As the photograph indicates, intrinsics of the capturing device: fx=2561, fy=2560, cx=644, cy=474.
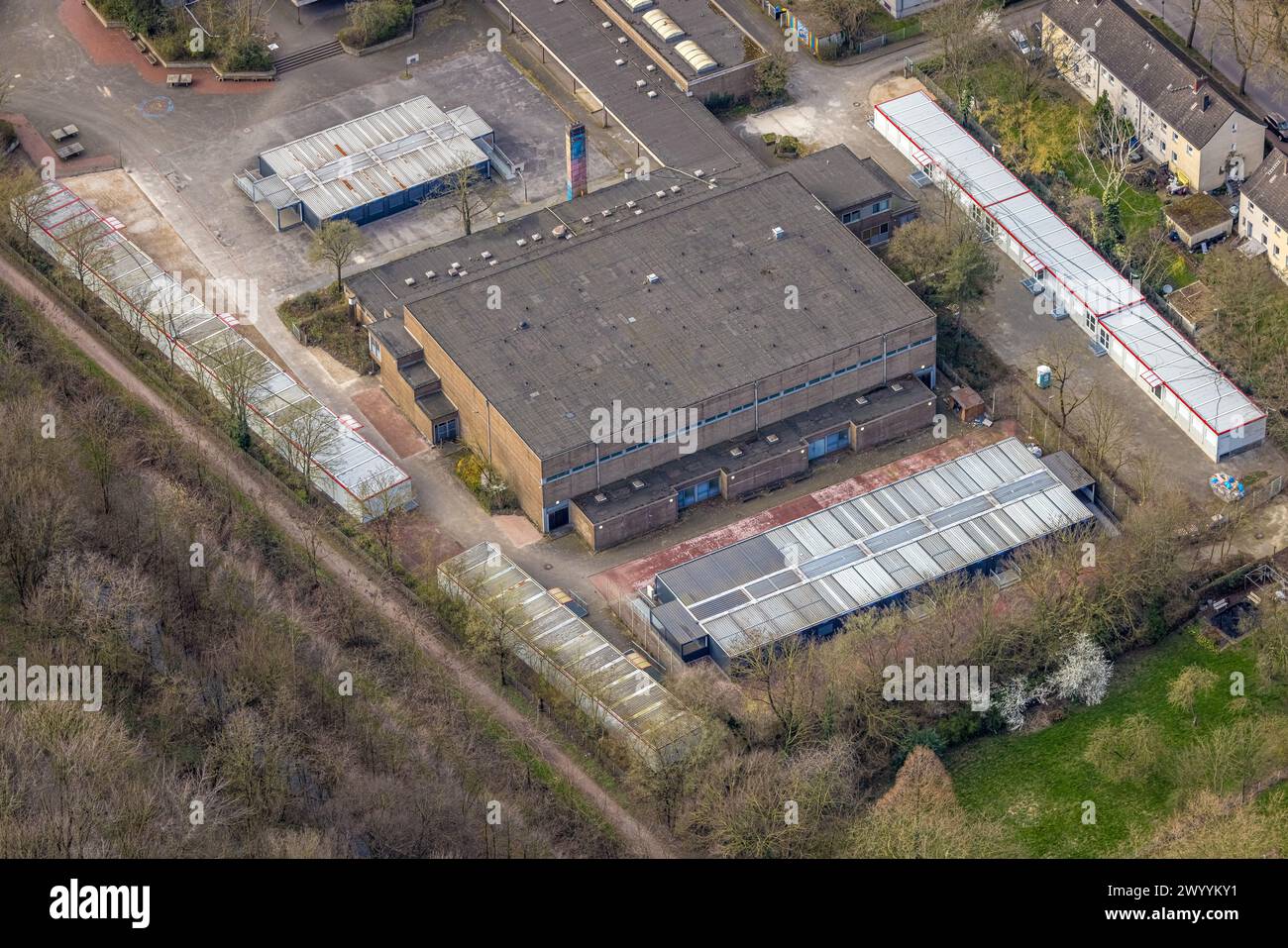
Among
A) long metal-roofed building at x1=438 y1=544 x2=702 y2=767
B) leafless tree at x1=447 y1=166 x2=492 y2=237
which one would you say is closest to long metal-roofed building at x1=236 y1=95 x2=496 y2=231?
leafless tree at x1=447 y1=166 x2=492 y2=237

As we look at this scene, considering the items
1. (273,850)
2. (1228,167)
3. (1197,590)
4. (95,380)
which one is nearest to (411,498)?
(95,380)

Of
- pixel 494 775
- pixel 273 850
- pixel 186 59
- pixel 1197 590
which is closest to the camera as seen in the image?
pixel 273 850

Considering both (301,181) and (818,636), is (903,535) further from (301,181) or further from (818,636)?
(301,181)

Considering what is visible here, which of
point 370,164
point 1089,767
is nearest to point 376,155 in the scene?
point 370,164

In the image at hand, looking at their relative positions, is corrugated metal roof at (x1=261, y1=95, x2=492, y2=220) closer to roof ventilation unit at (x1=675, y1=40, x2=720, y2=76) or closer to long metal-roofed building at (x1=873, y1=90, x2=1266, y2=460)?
roof ventilation unit at (x1=675, y1=40, x2=720, y2=76)

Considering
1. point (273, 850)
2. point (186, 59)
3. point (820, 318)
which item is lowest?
point (273, 850)

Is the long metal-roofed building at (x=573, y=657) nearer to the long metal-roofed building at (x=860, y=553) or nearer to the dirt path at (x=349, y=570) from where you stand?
the dirt path at (x=349, y=570)
